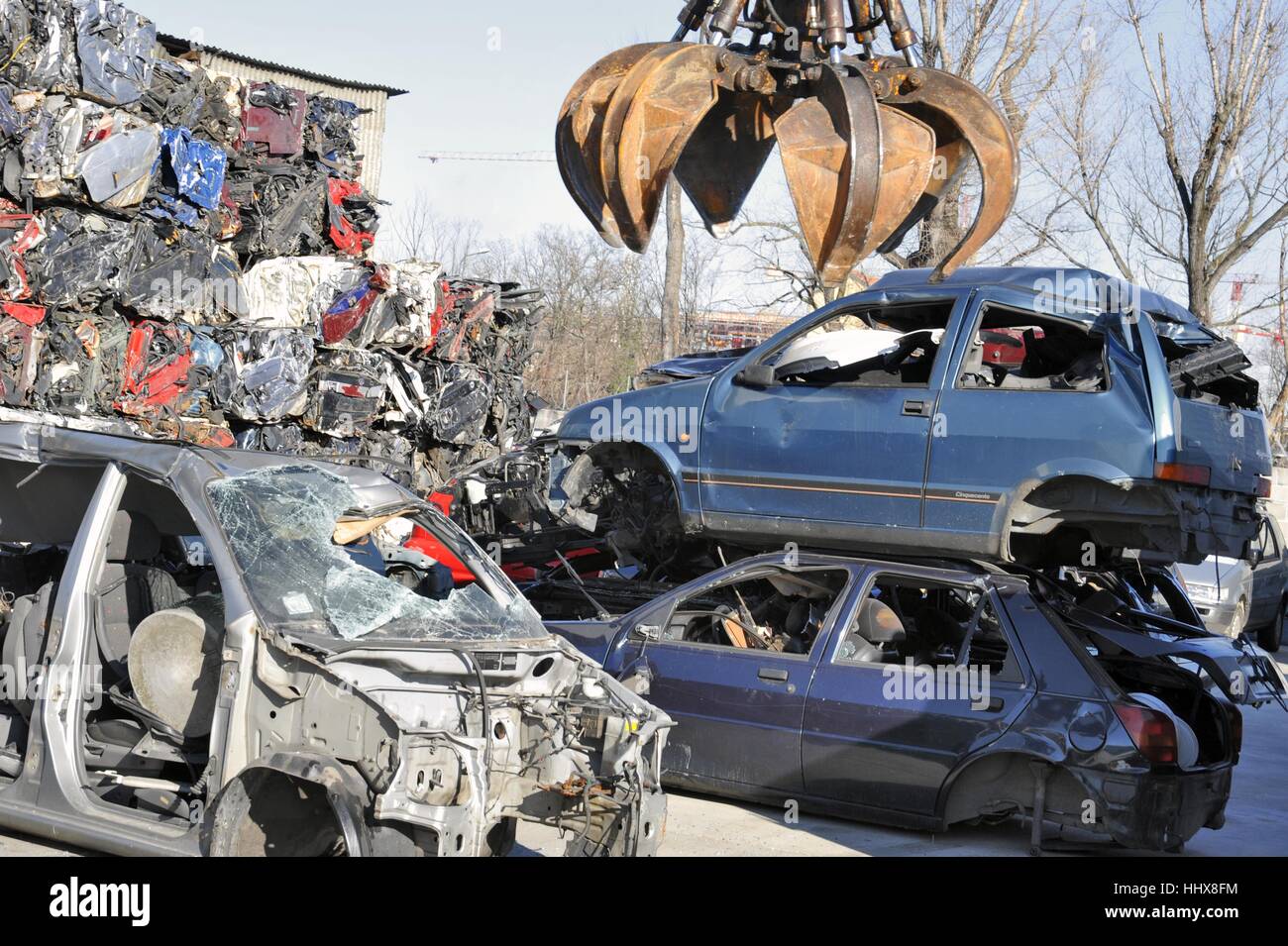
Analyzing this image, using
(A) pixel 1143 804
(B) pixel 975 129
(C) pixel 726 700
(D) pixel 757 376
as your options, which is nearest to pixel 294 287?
(D) pixel 757 376

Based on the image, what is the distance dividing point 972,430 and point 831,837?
253cm

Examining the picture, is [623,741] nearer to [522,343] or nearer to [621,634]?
[621,634]

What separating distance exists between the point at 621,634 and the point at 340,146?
1292cm

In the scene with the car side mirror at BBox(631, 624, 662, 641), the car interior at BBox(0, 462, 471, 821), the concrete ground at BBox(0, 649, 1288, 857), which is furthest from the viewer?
the car side mirror at BBox(631, 624, 662, 641)

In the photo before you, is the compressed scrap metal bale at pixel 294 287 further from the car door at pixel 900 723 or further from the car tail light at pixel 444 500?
the car door at pixel 900 723

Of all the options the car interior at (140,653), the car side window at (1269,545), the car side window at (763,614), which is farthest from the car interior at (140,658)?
the car side window at (1269,545)

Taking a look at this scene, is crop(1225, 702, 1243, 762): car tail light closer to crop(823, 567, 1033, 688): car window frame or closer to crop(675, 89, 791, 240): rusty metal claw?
crop(823, 567, 1033, 688): car window frame

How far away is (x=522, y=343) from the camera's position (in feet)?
66.2

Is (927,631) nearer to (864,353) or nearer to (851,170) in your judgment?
(864,353)

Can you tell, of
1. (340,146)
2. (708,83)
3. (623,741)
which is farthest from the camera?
(340,146)

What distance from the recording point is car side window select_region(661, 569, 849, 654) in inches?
289

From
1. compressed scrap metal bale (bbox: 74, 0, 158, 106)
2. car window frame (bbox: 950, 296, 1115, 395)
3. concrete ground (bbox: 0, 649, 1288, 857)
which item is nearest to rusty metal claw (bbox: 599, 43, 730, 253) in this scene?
concrete ground (bbox: 0, 649, 1288, 857)

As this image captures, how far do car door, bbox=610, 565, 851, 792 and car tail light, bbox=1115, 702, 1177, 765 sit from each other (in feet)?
5.14

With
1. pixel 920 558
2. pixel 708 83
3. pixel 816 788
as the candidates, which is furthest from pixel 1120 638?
pixel 708 83
